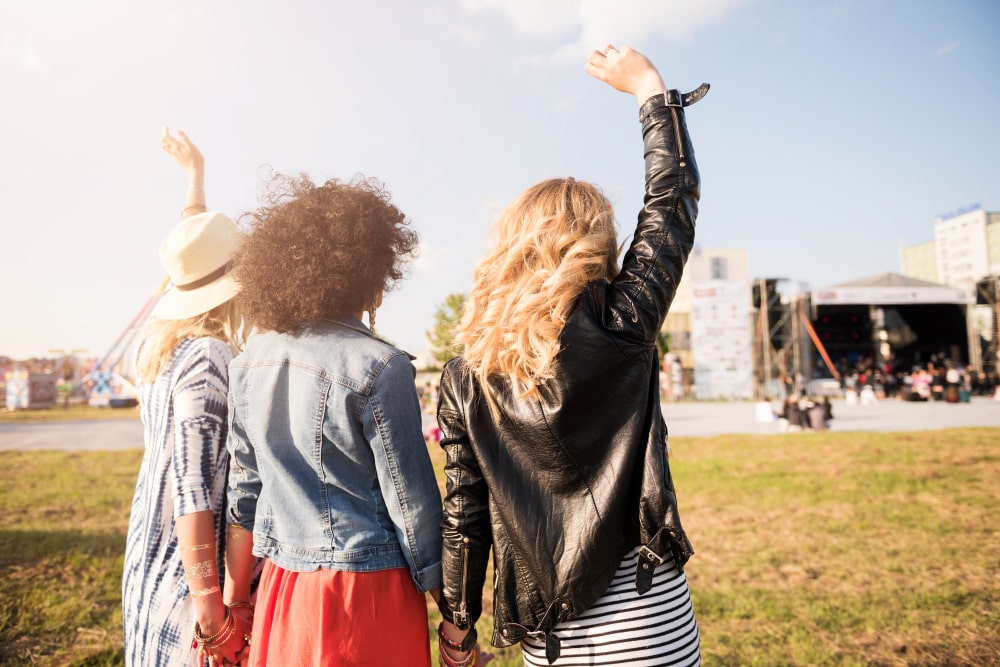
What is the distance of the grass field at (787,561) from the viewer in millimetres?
3326

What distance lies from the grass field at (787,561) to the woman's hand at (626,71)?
2874 millimetres

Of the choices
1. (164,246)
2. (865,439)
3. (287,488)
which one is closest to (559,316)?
(287,488)

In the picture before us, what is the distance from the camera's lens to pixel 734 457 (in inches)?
385

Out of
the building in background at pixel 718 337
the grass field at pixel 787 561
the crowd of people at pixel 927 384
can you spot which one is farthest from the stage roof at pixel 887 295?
the grass field at pixel 787 561

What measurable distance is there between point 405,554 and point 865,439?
12275 mm

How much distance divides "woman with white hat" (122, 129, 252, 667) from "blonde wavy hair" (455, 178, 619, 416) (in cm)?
79

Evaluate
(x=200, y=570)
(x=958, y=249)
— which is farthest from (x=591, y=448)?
(x=958, y=249)

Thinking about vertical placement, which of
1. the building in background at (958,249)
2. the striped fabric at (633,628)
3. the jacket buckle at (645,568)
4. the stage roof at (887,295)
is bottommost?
the striped fabric at (633,628)

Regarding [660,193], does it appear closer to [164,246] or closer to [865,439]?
[164,246]

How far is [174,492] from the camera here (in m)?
1.70

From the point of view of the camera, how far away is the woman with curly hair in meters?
1.49

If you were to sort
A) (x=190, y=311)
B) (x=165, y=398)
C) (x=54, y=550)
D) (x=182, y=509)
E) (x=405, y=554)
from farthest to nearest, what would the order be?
(x=54, y=550), (x=190, y=311), (x=165, y=398), (x=182, y=509), (x=405, y=554)

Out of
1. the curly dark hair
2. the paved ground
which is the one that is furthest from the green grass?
the curly dark hair

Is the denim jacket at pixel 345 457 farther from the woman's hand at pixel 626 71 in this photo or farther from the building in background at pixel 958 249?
the building in background at pixel 958 249
